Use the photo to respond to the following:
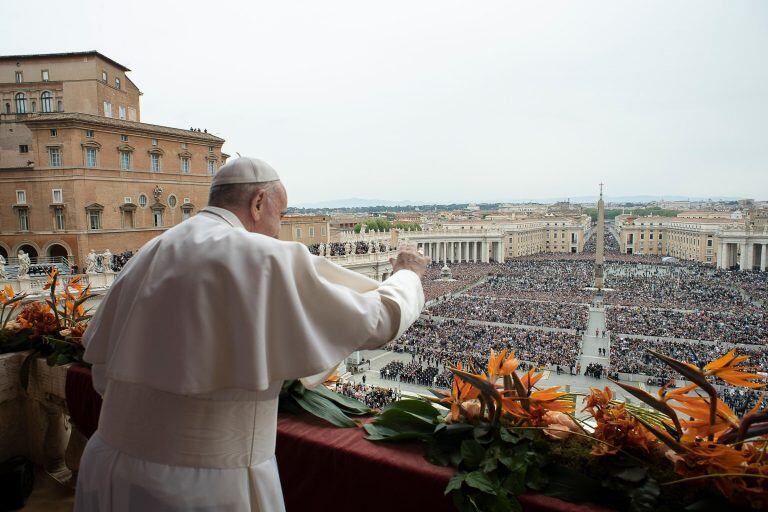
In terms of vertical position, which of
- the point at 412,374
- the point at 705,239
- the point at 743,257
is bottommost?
the point at 743,257

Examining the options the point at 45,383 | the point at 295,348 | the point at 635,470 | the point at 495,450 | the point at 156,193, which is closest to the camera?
the point at 295,348

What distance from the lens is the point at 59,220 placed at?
15539 mm

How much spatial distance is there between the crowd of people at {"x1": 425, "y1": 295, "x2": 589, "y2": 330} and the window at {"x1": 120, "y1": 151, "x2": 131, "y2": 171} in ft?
49.1

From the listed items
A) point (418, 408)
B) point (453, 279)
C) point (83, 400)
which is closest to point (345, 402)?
point (418, 408)

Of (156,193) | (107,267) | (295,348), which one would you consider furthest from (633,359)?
(295,348)

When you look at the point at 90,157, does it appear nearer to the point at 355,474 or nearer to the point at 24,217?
the point at 24,217

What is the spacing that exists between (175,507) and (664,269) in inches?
2227

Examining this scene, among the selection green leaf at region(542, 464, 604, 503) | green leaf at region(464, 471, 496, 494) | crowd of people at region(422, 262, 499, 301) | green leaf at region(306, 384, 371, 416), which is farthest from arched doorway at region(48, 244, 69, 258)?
crowd of people at region(422, 262, 499, 301)

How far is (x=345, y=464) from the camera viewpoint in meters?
1.75

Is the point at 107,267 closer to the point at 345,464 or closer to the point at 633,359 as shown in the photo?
the point at 345,464

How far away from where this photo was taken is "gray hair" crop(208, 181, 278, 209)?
4.91 ft

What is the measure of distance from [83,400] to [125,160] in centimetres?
1551

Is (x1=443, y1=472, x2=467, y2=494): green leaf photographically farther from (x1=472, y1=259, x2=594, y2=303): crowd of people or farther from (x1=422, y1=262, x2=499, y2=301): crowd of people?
(x1=472, y1=259, x2=594, y2=303): crowd of people

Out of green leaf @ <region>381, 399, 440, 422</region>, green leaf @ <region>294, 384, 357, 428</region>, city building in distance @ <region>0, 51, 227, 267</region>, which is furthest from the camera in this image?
city building in distance @ <region>0, 51, 227, 267</region>
